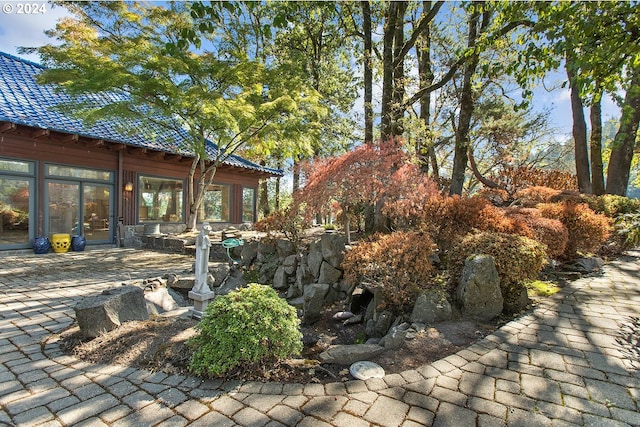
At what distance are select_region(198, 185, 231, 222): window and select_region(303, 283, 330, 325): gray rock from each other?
30.5ft

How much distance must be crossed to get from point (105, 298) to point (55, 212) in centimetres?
744

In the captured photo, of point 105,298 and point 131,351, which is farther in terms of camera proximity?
point 105,298

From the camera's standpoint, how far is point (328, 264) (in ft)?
16.6

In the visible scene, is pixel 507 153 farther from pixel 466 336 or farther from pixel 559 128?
pixel 466 336

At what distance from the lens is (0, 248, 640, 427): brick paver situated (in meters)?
1.77

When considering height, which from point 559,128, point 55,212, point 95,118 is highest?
point 559,128

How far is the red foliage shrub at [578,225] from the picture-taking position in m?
5.43

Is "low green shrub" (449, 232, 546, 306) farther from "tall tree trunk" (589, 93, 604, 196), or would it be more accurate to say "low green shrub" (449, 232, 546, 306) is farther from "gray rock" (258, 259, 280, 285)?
"tall tree trunk" (589, 93, 604, 196)

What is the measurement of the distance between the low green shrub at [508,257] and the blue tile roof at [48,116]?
27.4 feet

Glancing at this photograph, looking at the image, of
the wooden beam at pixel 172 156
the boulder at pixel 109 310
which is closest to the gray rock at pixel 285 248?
the boulder at pixel 109 310

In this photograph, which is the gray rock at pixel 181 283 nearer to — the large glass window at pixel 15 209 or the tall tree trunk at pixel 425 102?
the tall tree trunk at pixel 425 102

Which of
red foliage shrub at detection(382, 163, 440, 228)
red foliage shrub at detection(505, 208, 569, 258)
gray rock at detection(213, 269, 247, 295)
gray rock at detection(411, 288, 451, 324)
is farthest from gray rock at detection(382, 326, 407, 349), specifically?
gray rock at detection(213, 269, 247, 295)

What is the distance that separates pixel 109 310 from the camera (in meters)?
3.01

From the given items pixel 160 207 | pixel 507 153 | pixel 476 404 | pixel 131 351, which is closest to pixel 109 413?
pixel 131 351
